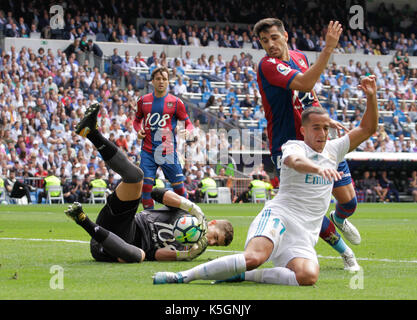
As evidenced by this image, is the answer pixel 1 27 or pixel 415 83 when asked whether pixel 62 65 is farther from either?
pixel 415 83

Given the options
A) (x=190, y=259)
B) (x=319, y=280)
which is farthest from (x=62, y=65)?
(x=319, y=280)

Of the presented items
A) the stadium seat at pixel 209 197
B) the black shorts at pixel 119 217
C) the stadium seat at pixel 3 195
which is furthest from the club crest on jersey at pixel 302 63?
A: the stadium seat at pixel 209 197

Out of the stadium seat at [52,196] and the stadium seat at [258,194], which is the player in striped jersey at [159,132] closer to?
the stadium seat at [52,196]

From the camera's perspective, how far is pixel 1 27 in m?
32.5

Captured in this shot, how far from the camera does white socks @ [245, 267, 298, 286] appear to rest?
6098 mm

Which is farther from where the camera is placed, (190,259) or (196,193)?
(196,193)

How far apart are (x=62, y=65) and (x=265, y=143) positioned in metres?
8.62

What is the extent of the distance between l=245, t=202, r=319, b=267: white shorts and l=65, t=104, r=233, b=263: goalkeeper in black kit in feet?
5.31

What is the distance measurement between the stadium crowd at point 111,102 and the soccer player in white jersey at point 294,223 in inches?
675

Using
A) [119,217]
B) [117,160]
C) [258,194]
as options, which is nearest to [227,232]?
[119,217]

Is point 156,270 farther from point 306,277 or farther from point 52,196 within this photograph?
point 52,196

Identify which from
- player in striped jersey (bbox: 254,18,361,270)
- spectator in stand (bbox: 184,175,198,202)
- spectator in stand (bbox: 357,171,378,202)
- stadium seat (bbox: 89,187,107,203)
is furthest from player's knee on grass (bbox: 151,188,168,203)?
spectator in stand (bbox: 357,171,378,202)

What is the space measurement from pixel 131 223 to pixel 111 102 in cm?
2206

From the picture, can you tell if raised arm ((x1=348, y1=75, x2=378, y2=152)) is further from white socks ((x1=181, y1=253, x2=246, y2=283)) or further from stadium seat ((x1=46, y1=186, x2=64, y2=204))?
stadium seat ((x1=46, y1=186, x2=64, y2=204))
